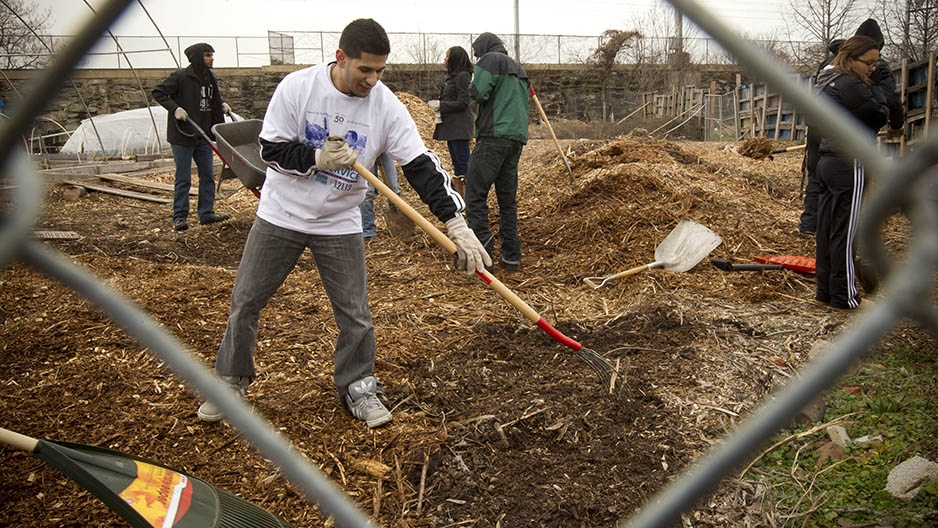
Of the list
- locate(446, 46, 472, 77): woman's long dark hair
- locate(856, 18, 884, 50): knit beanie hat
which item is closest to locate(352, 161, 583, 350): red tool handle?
locate(856, 18, 884, 50): knit beanie hat

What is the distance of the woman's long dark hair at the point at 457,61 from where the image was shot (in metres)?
6.80

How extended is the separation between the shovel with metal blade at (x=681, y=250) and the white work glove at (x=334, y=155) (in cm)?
291

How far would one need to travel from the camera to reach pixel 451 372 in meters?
3.59

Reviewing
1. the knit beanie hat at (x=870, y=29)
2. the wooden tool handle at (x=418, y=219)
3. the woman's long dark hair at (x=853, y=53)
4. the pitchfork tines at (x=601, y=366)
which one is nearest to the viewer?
the wooden tool handle at (x=418, y=219)

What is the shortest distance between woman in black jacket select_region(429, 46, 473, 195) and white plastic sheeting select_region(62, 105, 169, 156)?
8342 mm

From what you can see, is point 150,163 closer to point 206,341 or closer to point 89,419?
point 206,341

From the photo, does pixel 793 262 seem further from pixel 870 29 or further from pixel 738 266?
pixel 870 29

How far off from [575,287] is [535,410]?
2390 millimetres

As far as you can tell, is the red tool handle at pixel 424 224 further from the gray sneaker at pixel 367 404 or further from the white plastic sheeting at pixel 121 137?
the white plastic sheeting at pixel 121 137

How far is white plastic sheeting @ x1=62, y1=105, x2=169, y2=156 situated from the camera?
1334cm

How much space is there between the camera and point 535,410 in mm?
3078

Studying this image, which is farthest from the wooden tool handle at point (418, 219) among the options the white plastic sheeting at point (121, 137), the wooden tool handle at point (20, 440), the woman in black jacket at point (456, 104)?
the white plastic sheeting at point (121, 137)

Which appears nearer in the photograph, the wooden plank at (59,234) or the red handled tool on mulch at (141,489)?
the red handled tool on mulch at (141,489)

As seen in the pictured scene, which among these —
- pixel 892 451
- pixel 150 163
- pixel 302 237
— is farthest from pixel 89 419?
pixel 150 163
